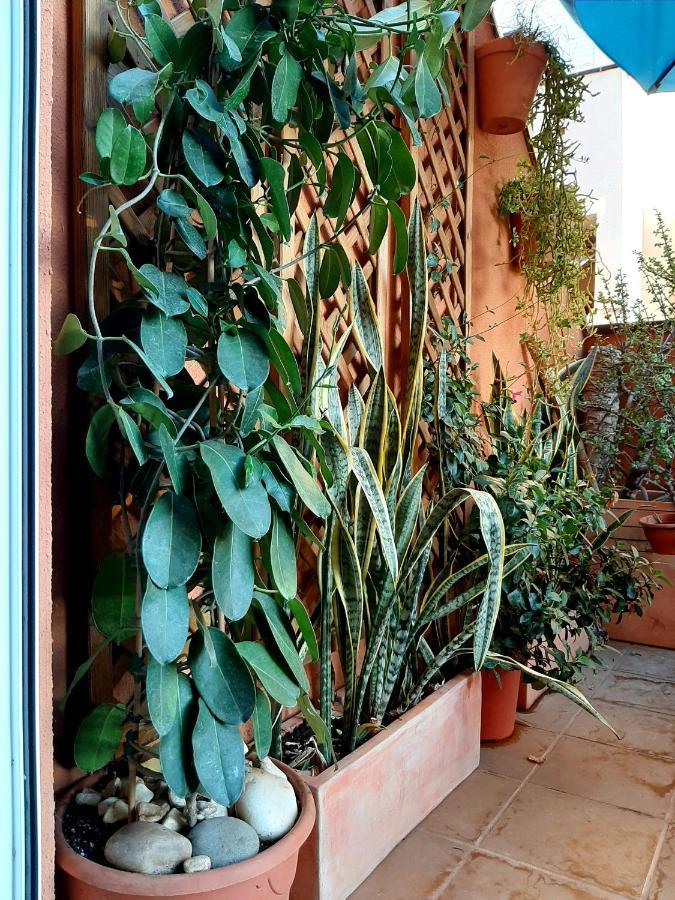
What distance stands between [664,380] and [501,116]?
137cm

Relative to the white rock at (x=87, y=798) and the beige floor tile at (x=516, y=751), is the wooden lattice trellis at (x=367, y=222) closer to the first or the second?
the white rock at (x=87, y=798)

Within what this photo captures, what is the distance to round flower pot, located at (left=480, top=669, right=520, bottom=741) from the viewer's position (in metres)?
2.12

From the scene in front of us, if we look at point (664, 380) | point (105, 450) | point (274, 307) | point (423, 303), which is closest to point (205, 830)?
point (105, 450)

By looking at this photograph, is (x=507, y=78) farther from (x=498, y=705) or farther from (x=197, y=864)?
(x=197, y=864)

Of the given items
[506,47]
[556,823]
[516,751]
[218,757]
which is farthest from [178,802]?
[506,47]

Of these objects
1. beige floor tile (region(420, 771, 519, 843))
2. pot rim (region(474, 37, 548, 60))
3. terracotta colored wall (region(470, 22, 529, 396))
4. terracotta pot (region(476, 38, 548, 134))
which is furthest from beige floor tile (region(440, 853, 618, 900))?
pot rim (region(474, 37, 548, 60))

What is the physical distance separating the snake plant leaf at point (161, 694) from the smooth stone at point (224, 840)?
0.78 ft

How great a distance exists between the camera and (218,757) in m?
1.01

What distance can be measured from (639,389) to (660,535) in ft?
2.20

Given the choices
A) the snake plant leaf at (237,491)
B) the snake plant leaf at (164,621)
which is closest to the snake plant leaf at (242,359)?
the snake plant leaf at (237,491)

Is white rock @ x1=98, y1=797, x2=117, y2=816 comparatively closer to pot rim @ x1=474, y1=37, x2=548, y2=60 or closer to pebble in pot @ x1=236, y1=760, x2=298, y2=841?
pebble in pot @ x1=236, y1=760, x2=298, y2=841

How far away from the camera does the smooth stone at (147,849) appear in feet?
3.37

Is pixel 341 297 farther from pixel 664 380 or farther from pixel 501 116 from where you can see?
pixel 664 380

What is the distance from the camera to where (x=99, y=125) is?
39.6 inches
